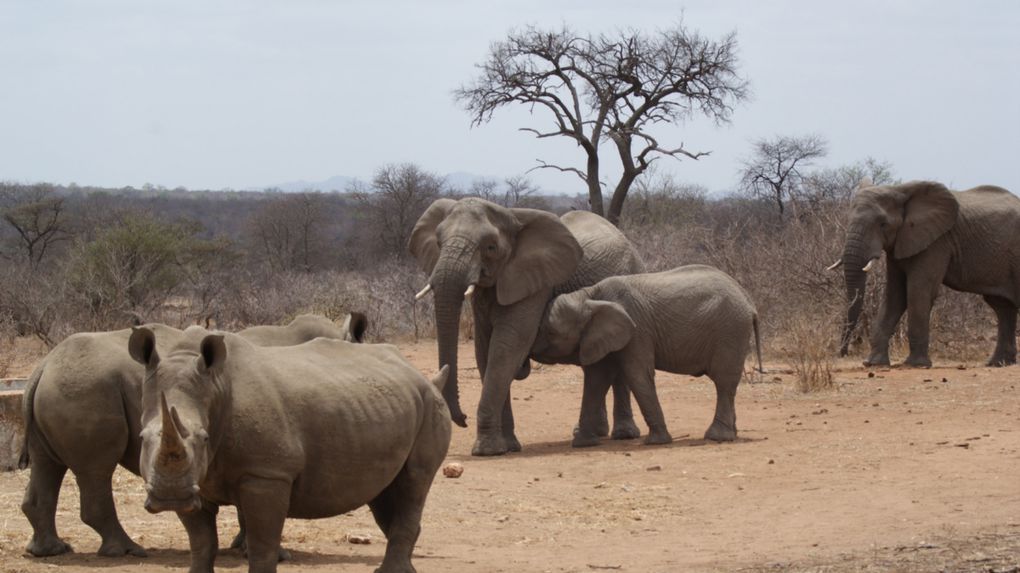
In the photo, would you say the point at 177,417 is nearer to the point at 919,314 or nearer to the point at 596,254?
the point at 596,254

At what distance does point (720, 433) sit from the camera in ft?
42.9

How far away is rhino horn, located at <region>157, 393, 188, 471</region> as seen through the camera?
17.7 ft

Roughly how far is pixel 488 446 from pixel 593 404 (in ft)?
3.76

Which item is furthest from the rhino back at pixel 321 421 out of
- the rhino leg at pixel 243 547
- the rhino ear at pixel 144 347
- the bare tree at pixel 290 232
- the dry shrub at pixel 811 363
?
the bare tree at pixel 290 232

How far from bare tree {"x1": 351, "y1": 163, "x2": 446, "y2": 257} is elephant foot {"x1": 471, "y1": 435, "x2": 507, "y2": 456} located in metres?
28.3

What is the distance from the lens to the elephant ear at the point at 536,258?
1302 centimetres

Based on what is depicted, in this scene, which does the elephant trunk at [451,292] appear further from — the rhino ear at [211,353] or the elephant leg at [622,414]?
the rhino ear at [211,353]

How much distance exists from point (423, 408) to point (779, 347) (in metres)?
14.4

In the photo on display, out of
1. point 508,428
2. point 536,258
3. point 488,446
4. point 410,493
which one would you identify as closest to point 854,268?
point 536,258

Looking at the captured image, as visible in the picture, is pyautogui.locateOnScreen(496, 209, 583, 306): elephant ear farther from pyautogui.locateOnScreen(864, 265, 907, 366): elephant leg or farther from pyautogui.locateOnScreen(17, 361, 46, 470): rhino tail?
pyautogui.locateOnScreen(864, 265, 907, 366): elephant leg

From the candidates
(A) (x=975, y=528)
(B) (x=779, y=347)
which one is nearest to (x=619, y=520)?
(A) (x=975, y=528)

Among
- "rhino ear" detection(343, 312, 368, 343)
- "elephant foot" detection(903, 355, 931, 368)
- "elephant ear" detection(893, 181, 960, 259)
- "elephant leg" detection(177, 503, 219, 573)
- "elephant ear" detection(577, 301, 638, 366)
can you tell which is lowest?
"elephant foot" detection(903, 355, 931, 368)

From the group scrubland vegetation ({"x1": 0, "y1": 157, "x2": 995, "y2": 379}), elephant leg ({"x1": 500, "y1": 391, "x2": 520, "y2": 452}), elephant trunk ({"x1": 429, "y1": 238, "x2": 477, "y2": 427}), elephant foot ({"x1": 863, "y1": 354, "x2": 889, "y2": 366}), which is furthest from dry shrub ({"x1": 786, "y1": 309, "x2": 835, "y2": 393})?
elephant trunk ({"x1": 429, "y1": 238, "x2": 477, "y2": 427})

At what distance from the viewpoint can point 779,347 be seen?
68.1 ft
